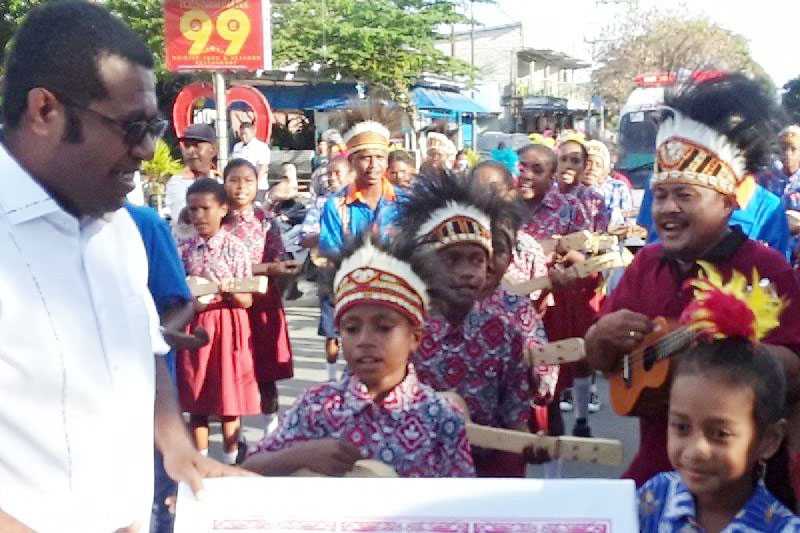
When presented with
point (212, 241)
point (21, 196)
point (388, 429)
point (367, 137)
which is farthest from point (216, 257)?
point (21, 196)

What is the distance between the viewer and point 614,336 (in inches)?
116

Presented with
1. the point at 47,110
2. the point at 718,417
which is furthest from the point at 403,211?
the point at 47,110

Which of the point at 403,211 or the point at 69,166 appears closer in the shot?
the point at 69,166

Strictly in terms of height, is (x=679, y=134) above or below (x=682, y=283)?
above

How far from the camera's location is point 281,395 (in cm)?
791

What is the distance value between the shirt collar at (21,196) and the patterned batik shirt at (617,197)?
279 inches

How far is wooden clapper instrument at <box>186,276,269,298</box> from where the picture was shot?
554cm

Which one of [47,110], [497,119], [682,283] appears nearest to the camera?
[47,110]

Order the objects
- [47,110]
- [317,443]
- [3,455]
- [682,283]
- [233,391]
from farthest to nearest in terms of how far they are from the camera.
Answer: [233,391], [682,283], [317,443], [47,110], [3,455]

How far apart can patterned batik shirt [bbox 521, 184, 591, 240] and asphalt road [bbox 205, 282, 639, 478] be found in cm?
140

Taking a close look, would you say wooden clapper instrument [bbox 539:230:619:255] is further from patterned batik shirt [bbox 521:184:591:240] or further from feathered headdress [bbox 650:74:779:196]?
feathered headdress [bbox 650:74:779:196]

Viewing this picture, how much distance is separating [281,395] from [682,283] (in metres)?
5.39

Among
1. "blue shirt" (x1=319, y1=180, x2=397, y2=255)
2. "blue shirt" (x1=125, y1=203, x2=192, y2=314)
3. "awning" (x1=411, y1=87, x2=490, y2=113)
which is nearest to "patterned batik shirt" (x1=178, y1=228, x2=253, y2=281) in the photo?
"blue shirt" (x1=319, y1=180, x2=397, y2=255)

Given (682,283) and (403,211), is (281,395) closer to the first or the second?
(403,211)
